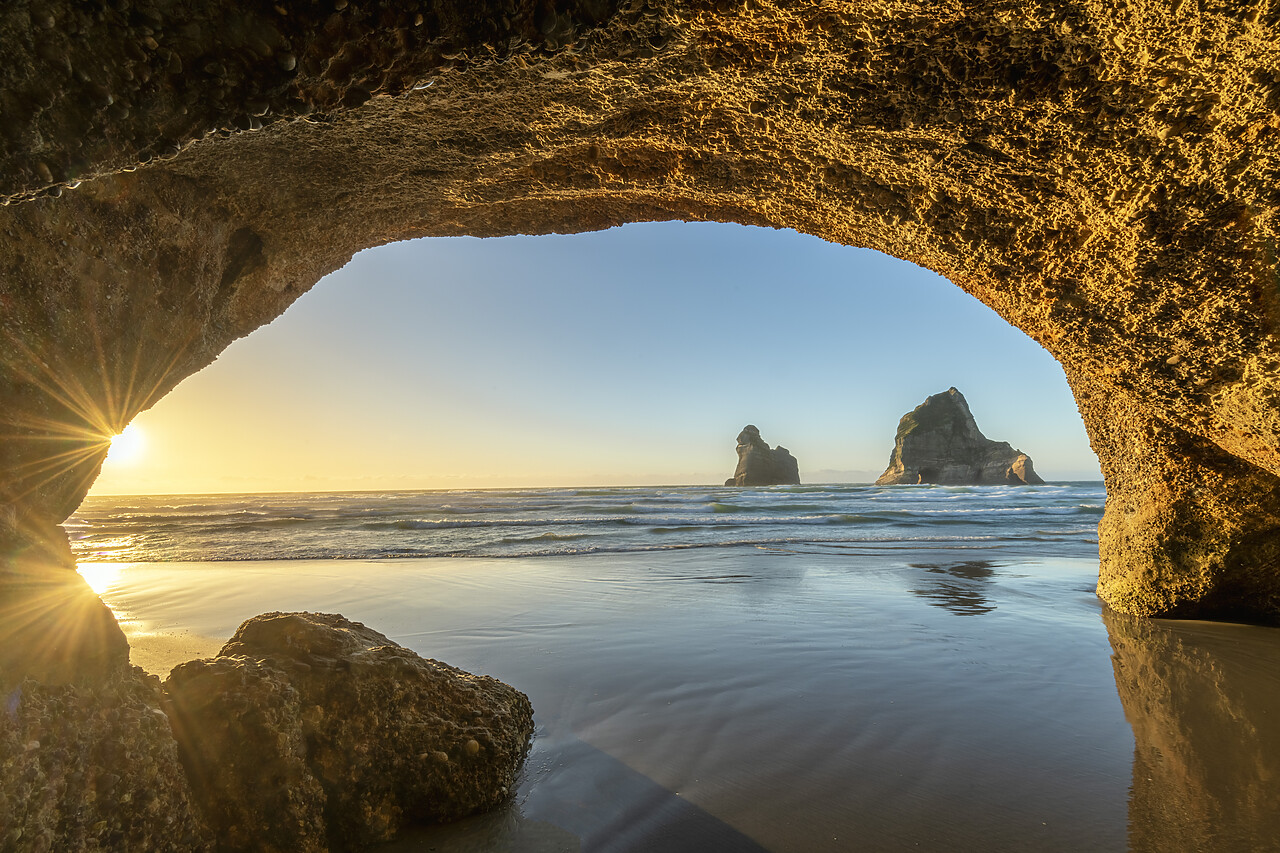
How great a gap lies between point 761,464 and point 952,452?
673 inches

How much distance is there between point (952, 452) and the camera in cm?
4700

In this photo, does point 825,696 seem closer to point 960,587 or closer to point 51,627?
point 51,627

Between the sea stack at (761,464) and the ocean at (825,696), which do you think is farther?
the sea stack at (761,464)

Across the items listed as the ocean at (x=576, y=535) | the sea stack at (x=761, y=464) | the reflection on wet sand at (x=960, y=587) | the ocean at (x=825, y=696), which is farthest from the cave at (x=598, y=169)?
the sea stack at (x=761, y=464)

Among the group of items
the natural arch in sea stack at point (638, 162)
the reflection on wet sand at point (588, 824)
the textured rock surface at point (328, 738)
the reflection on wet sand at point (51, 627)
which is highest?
the natural arch in sea stack at point (638, 162)

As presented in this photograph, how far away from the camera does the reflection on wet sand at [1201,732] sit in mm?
1940

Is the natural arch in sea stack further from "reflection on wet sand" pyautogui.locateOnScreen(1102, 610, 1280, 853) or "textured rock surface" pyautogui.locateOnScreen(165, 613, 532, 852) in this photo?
"reflection on wet sand" pyautogui.locateOnScreen(1102, 610, 1280, 853)

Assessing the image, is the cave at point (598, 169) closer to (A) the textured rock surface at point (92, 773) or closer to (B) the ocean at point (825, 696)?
(A) the textured rock surface at point (92, 773)

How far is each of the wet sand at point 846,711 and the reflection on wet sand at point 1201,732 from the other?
0.01 metres

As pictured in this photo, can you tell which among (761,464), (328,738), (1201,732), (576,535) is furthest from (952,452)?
(328,738)

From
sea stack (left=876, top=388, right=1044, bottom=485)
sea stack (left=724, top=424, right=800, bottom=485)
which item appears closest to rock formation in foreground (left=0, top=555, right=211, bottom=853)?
sea stack (left=876, top=388, right=1044, bottom=485)

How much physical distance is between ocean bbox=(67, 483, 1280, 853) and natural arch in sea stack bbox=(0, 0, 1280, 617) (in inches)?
60.8

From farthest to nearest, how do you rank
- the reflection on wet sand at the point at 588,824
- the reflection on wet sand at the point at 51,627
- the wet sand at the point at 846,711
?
the wet sand at the point at 846,711 → the reflection on wet sand at the point at 588,824 → the reflection on wet sand at the point at 51,627

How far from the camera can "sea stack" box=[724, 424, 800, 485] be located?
56.7 m
